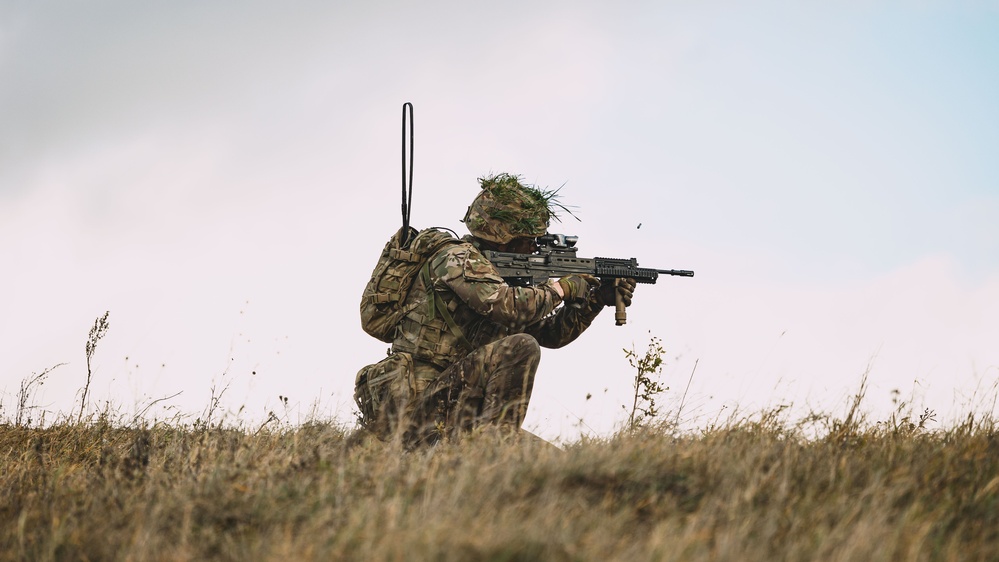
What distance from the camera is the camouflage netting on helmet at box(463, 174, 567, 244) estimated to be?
7508 mm

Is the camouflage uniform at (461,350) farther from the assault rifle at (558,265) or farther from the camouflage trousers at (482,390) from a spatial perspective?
the assault rifle at (558,265)

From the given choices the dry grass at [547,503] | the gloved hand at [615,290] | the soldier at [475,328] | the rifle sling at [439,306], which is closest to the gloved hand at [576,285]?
the soldier at [475,328]

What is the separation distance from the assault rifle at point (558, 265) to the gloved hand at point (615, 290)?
36 mm

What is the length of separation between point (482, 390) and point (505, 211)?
4.46 ft

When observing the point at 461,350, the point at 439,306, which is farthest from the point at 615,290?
the point at 439,306

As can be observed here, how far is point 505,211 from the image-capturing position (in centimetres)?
751

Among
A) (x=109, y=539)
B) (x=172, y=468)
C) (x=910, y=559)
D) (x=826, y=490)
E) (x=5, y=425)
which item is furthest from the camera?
(x=5, y=425)

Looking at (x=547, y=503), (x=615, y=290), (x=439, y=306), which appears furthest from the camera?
(x=615, y=290)

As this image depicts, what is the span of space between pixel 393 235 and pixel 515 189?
96cm

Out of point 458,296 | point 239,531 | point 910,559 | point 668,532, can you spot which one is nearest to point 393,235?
point 458,296

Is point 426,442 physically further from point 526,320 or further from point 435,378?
point 526,320

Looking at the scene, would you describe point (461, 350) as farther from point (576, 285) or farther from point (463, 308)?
point (576, 285)

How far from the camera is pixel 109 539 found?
14.4 ft

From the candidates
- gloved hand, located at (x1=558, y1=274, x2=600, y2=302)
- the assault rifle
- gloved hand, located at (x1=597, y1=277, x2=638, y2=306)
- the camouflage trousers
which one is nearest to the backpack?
the assault rifle
